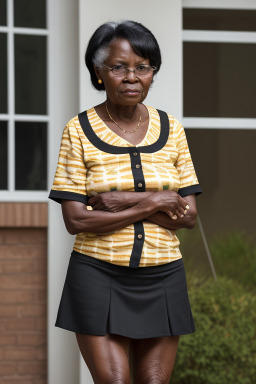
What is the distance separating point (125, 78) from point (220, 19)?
2489 mm

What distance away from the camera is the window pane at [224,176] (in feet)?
18.0

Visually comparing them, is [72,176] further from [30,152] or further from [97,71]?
[30,152]

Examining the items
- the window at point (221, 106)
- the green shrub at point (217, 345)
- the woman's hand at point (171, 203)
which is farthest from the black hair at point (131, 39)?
the green shrub at point (217, 345)

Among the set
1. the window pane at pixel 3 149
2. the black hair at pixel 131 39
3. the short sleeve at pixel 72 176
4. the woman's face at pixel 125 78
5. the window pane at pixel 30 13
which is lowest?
the short sleeve at pixel 72 176

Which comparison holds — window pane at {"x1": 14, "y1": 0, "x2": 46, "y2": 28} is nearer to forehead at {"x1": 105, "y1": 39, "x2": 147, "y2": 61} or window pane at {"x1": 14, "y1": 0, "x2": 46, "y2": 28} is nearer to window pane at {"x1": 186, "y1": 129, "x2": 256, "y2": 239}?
window pane at {"x1": 186, "y1": 129, "x2": 256, "y2": 239}

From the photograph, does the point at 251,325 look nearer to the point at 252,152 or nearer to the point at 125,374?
the point at 252,152

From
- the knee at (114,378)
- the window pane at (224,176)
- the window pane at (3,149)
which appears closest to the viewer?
the knee at (114,378)

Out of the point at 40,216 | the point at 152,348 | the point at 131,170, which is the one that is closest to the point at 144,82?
the point at 131,170

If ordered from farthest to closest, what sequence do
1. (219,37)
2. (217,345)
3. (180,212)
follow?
1. (219,37)
2. (217,345)
3. (180,212)

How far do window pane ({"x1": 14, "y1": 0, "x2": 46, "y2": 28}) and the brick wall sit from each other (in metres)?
1.35

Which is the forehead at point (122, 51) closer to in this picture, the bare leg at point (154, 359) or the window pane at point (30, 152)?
the bare leg at point (154, 359)

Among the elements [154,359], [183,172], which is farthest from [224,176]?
[154,359]

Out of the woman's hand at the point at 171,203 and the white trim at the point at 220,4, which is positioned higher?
the white trim at the point at 220,4

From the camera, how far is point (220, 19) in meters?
5.38
